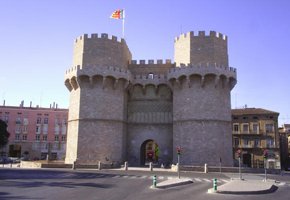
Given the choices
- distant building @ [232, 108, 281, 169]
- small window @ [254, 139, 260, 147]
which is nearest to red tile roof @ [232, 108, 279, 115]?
distant building @ [232, 108, 281, 169]

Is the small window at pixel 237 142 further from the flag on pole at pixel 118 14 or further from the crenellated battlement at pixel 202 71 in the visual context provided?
the flag on pole at pixel 118 14

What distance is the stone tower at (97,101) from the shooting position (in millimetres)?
36594

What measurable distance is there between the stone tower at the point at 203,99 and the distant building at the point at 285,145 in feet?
120

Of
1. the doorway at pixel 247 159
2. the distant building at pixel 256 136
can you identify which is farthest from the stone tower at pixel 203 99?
the doorway at pixel 247 159

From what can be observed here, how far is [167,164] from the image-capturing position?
3859 centimetres

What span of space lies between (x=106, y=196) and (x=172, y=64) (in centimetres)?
2878

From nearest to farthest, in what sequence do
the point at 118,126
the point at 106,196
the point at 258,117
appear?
the point at 106,196 < the point at 118,126 < the point at 258,117

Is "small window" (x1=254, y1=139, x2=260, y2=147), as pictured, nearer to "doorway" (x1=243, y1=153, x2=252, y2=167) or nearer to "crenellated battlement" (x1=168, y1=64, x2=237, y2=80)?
"doorway" (x1=243, y1=153, x2=252, y2=167)

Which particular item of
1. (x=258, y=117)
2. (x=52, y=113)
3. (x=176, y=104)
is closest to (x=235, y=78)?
(x=176, y=104)

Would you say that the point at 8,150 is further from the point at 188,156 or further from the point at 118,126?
the point at 188,156

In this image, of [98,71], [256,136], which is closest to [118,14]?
[98,71]

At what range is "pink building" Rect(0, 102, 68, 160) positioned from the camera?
68.1 meters

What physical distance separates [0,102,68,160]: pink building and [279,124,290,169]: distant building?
47.2 metres

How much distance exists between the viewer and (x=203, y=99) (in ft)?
119
